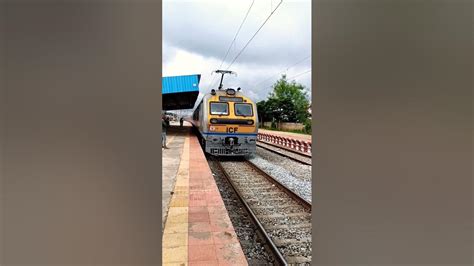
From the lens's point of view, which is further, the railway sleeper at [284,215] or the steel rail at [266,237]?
the railway sleeper at [284,215]

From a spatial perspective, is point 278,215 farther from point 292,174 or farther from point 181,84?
point 181,84

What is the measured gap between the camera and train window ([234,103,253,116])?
8.78 meters

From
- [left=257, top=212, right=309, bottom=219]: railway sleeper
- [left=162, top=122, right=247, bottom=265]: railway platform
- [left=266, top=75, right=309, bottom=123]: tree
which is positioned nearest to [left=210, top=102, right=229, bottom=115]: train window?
[left=162, top=122, right=247, bottom=265]: railway platform

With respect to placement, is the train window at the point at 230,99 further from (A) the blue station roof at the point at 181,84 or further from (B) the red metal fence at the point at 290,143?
(A) the blue station roof at the point at 181,84

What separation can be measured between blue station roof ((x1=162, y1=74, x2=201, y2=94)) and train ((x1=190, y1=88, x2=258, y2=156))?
631 cm

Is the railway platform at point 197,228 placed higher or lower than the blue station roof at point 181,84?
lower

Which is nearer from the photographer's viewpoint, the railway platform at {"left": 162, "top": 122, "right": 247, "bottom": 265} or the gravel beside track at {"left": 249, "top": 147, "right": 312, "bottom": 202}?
the railway platform at {"left": 162, "top": 122, "right": 247, "bottom": 265}

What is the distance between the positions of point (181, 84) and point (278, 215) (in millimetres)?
12216

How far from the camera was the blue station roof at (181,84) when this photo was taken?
582 inches

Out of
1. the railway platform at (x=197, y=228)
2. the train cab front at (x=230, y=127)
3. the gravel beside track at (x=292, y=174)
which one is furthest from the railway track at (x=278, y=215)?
the train cab front at (x=230, y=127)

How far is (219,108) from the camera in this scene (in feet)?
28.5

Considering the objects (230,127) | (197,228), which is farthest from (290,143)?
(197,228)

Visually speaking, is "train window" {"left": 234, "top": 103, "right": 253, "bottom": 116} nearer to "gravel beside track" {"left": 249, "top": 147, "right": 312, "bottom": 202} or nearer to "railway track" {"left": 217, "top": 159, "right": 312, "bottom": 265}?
"gravel beside track" {"left": 249, "top": 147, "right": 312, "bottom": 202}
